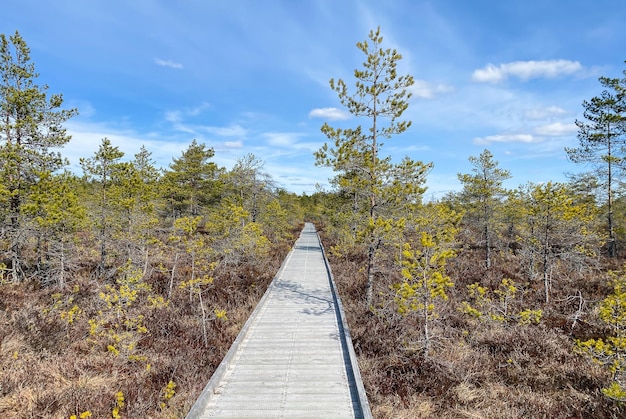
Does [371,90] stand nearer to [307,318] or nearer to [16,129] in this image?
[307,318]

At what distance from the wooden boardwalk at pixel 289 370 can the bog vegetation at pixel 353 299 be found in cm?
54

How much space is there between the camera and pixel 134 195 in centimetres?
1568

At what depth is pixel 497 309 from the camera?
37.9ft

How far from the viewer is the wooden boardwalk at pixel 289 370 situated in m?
5.33

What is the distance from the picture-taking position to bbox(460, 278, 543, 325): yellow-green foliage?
30.3 feet

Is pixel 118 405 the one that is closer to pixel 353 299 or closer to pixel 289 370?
pixel 289 370

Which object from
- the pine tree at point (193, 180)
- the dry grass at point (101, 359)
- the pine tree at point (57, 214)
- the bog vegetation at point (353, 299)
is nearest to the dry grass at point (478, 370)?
the bog vegetation at point (353, 299)

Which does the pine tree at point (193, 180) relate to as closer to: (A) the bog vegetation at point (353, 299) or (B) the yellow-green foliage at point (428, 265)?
(A) the bog vegetation at point (353, 299)

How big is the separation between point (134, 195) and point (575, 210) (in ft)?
60.9

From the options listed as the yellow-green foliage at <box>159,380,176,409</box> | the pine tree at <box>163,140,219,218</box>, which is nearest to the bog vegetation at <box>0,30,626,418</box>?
the yellow-green foliage at <box>159,380,176,409</box>

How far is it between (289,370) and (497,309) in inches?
329

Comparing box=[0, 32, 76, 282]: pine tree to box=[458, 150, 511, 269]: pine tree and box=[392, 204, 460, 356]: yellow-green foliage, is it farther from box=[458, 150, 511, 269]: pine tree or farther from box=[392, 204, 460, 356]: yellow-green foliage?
box=[458, 150, 511, 269]: pine tree

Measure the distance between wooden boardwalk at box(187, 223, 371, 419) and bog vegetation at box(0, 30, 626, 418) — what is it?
54 centimetres

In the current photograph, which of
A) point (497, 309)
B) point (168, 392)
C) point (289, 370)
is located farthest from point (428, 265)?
point (497, 309)
